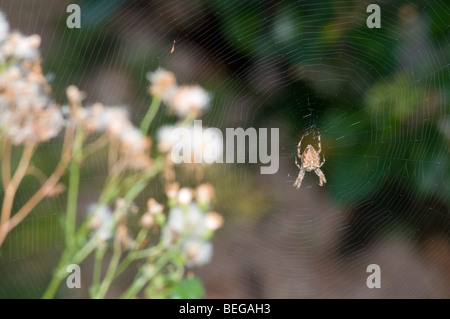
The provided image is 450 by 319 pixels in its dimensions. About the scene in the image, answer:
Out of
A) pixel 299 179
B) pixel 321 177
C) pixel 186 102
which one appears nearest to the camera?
pixel 186 102

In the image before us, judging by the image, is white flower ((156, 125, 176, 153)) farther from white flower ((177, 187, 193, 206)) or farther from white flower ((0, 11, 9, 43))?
white flower ((0, 11, 9, 43))

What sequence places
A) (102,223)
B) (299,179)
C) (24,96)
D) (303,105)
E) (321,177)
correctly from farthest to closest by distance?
(299,179) → (321,177) → (303,105) → (102,223) → (24,96)

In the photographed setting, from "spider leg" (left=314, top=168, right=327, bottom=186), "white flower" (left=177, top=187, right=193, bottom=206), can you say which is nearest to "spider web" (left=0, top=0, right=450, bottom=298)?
"spider leg" (left=314, top=168, right=327, bottom=186)

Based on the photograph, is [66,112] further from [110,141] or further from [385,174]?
[385,174]

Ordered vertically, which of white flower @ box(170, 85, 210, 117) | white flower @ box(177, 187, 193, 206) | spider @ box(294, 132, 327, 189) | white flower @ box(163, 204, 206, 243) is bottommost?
white flower @ box(163, 204, 206, 243)

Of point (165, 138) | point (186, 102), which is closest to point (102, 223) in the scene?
point (165, 138)

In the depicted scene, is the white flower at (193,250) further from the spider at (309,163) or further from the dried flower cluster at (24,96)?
the spider at (309,163)

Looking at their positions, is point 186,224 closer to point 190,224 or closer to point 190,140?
point 190,224
